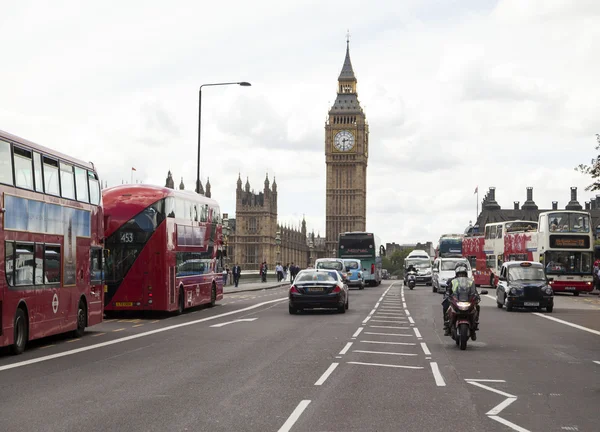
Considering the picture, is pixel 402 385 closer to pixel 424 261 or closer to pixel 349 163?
pixel 424 261

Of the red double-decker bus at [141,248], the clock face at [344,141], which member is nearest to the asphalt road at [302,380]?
the red double-decker bus at [141,248]

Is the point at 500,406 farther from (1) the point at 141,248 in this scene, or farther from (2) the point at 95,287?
(1) the point at 141,248

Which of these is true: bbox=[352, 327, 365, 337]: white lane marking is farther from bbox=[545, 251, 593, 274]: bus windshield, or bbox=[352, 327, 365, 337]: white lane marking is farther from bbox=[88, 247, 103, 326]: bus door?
bbox=[545, 251, 593, 274]: bus windshield

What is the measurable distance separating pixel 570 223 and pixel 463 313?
94.6 ft

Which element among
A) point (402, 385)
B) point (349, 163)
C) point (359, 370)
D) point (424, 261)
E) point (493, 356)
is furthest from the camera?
point (349, 163)

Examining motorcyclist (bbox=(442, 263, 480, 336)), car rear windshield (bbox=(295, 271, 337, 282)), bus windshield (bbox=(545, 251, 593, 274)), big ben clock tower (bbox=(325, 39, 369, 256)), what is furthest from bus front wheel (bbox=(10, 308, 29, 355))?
big ben clock tower (bbox=(325, 39, 369, 256))

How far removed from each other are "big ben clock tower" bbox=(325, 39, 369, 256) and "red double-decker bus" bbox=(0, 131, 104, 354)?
13523cm

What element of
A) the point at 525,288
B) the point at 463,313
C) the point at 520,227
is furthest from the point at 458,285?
the point at 520,227

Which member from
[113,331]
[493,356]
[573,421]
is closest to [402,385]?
[573,421]

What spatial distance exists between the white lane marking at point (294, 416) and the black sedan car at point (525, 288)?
21.6 m

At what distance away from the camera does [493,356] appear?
15711 mm

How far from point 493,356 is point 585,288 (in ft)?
102

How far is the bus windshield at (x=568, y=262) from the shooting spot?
145 ft

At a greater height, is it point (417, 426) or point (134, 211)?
point (134, 211)
